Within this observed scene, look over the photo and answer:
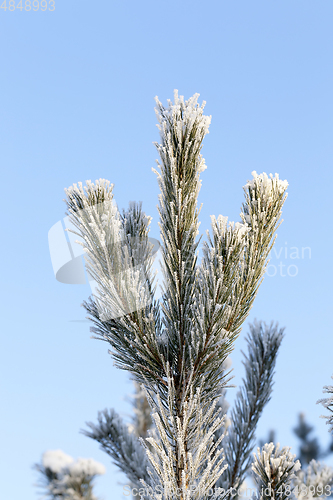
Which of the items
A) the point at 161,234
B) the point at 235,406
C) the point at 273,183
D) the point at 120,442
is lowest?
the point at 120,442

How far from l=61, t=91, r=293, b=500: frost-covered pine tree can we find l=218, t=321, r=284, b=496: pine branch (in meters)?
0.74

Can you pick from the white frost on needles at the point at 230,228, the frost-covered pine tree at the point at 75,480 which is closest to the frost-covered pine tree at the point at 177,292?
the white frost on needles at the point at 230,228

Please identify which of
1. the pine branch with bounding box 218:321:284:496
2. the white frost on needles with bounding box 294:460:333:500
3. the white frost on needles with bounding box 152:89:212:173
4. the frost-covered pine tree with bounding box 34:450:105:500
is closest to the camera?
the white frost on needles with bounding box 152:89:212:173

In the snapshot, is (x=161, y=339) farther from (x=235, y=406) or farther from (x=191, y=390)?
(x=235, y=406)

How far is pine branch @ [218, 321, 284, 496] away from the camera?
3.27 metres

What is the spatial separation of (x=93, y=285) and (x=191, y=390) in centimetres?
82

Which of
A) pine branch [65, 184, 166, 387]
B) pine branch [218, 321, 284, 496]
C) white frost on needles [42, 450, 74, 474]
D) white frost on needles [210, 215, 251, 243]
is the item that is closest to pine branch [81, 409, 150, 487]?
pine branch [218, 321, 284, 496]

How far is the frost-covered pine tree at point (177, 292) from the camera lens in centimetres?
229

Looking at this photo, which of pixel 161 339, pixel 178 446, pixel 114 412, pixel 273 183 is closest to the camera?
pixel 178 446

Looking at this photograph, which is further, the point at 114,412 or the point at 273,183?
the point at 114,412

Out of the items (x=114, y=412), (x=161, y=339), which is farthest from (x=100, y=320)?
(x=114, y=412)

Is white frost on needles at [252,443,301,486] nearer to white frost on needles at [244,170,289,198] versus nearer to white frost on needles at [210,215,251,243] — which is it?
white frost on needles at [210,215,251,243]

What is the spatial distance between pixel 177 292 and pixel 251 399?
151 centimetres

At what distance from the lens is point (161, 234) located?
8.05ft
